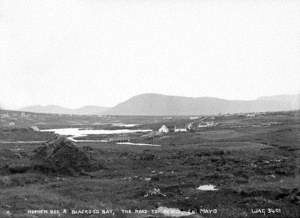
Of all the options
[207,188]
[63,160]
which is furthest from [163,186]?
[63,160]

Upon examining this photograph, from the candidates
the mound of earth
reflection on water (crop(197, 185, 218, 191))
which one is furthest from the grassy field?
the mound of earth

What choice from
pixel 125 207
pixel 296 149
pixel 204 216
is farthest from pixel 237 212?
pixel 296 149

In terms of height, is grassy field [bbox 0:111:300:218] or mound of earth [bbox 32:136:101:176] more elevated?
mound of earth [bbox 32:136:101:176]

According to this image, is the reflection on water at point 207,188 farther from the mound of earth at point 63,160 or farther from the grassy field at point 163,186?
the mound of earth at point 63,160

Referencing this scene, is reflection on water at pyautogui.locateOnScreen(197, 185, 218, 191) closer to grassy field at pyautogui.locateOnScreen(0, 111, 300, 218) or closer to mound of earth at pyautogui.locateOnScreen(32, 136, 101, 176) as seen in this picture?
grassy field at pyautogui.locateOnScreen(0, 111, 300, 218)

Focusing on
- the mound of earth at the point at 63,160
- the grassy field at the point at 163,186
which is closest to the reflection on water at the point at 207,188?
the grassy field at the point at 163,186

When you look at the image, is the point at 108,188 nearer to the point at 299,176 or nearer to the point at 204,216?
the point at 204,216

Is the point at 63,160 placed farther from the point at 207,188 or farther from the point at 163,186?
the point at 207,188

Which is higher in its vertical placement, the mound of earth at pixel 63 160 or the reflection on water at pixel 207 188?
the mound of earth at pixel 63 160
